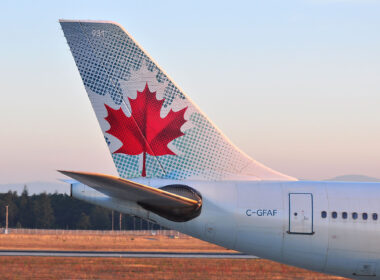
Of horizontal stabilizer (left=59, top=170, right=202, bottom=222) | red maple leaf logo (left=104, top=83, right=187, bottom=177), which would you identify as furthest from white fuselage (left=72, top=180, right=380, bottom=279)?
red maple leaf logo (left=104, top=83, right=187, bottom=177)

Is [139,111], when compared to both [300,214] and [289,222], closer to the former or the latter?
[289,222]

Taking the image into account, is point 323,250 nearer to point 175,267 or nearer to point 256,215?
point 256,215

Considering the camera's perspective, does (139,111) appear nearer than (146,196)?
No

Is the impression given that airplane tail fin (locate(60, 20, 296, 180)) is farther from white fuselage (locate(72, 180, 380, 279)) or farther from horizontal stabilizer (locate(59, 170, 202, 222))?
horizontal stabilizer (locate(59, 170, 202, 222))

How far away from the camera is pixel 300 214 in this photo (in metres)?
24.7

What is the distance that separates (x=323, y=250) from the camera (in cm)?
2478

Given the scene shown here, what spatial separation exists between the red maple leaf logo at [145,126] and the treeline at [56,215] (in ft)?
542

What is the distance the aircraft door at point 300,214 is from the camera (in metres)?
24.5

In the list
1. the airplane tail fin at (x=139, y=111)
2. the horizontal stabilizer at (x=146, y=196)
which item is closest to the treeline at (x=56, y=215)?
the airplane tail fin at (x=139, y=111)

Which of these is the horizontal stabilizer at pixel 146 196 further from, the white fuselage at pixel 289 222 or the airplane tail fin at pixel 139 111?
the airplane tail fin at pixel 139 111

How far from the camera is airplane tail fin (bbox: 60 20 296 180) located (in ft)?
82.5

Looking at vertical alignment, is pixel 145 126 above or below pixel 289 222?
above

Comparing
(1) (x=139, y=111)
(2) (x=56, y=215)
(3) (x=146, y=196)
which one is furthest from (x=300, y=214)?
(2) (x=56, y=215)

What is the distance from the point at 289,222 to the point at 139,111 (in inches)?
281
